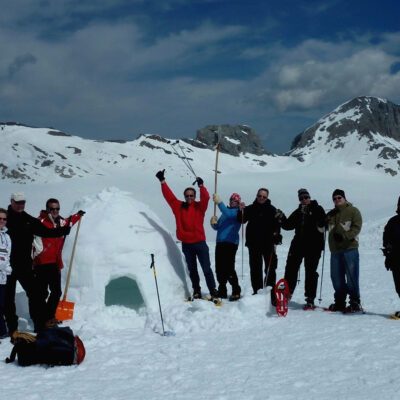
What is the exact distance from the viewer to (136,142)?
9606 cm

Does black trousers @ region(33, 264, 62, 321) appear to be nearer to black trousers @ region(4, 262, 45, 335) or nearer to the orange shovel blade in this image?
black trousers @ region(4, 262, 45, 335)

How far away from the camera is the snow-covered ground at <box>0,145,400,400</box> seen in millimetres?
3640

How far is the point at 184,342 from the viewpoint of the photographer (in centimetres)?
489

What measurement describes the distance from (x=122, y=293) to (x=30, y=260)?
229cm

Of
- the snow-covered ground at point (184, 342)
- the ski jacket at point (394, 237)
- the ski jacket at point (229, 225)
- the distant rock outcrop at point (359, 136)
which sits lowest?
the snow-covered ground at point (184, 342)

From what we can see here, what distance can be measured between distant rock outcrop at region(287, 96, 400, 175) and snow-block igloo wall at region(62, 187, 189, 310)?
100m

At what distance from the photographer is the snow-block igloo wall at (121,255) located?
236 inches

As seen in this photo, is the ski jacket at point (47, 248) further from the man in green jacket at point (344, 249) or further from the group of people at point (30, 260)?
the man in green jacket at point (344, 249)

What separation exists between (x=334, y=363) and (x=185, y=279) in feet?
9.94

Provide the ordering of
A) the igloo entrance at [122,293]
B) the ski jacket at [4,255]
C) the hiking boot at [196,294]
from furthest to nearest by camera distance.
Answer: the igloo entrance at [122,293] → the hiking boot at [196,294] → the ski jacket at [4,255]

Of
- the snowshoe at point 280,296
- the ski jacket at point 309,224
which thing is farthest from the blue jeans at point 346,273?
the snowshoe at point 280,296

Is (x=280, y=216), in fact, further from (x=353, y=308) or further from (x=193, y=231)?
(x=353, y=308)

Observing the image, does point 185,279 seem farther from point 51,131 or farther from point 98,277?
point 51,131

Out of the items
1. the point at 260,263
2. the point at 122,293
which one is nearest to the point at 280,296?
the point at 260,263
